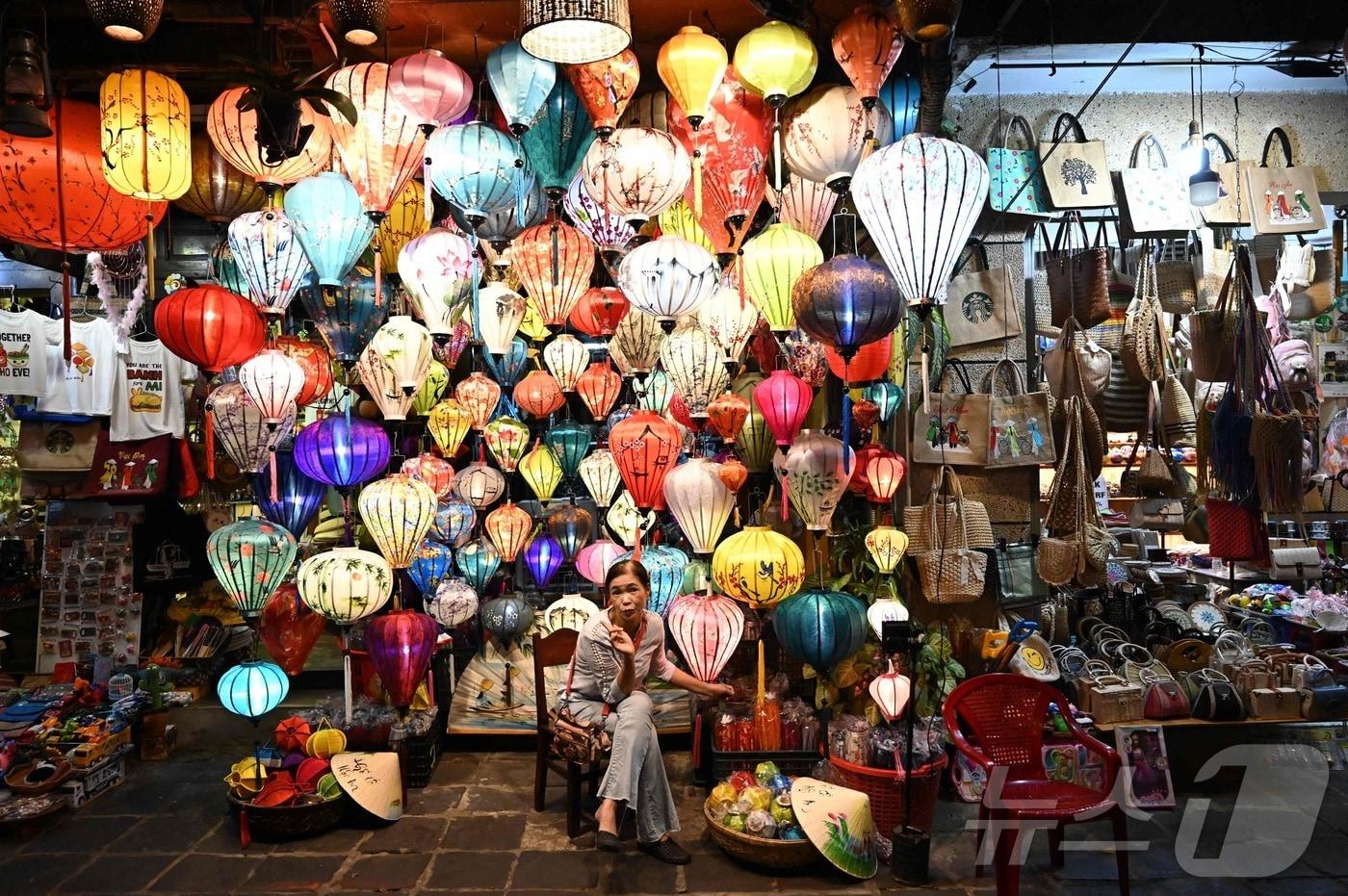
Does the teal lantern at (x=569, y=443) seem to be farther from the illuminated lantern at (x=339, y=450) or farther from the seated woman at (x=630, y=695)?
the seated woman at (x=630, y=695)

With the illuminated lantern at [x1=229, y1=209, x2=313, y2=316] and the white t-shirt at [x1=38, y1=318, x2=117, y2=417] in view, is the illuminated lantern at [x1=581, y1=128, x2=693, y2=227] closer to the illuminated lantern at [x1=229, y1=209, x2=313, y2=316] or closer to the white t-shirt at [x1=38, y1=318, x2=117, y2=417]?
the illuminated lantern at [x1=229, y1=209, x2=313, y2=316]

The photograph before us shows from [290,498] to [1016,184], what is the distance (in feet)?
14.3

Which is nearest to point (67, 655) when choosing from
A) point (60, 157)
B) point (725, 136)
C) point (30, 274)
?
point (30, 274)

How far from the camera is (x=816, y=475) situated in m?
4.11

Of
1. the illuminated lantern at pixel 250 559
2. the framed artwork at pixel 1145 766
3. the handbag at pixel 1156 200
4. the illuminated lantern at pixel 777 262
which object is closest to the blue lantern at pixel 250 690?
the illuminated lantern at pixel 250 559

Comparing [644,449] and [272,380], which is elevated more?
[272,380]

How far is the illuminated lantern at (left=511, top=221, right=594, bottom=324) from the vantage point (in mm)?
3887

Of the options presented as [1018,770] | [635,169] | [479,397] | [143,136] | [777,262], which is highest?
[143,136]

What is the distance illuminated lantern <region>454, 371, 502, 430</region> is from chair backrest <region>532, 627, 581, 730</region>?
1.32m

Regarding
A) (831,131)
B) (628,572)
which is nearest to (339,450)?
(628,572)

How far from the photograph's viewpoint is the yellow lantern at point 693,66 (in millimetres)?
3049

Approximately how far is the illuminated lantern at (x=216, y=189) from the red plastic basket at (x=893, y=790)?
3.83 metres

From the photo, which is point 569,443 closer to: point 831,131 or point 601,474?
point 601,474

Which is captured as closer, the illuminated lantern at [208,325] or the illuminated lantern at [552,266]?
the illuminated lantern at [208,325]
